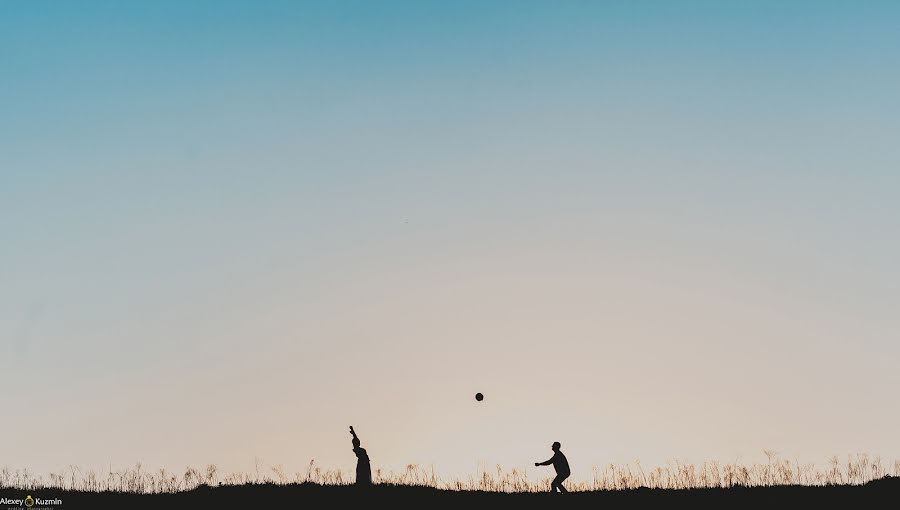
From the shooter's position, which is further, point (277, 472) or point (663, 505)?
point (277, 472)

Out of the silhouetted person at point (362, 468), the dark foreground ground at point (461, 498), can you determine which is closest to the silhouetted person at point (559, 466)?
the dark foreground ground at point (461, 498)

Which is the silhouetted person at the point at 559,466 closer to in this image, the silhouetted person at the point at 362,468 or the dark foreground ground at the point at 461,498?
the dark foreground ground at the point at 461,498

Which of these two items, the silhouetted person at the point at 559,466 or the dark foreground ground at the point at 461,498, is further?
the silhouetted person at the point at 559,466

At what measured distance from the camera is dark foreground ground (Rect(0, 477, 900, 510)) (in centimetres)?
2938

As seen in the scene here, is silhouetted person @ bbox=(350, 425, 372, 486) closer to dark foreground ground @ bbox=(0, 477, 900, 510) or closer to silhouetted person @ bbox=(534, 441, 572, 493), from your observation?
dark foreground ground @ bbox=(0, 477, 900, 510)

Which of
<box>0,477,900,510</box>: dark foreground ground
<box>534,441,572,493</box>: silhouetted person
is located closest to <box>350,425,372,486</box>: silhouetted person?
<box>0,477,900,510</box>: dark foreground ground

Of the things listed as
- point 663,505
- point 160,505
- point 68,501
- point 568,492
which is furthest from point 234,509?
point 663,505

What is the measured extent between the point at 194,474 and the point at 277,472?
2.56 meters

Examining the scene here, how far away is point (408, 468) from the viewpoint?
108ft

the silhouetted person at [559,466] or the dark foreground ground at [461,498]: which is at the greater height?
the silhouetted person at [559,466]

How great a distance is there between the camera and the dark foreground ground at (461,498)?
2938cm

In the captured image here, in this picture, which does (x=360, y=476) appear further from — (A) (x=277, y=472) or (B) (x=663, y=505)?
(B) (x=663, y=505)

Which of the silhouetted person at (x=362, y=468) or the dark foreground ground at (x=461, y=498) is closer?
the dark foreground ground at (x=461, y=498)

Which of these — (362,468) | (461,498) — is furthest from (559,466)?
(362,468)
